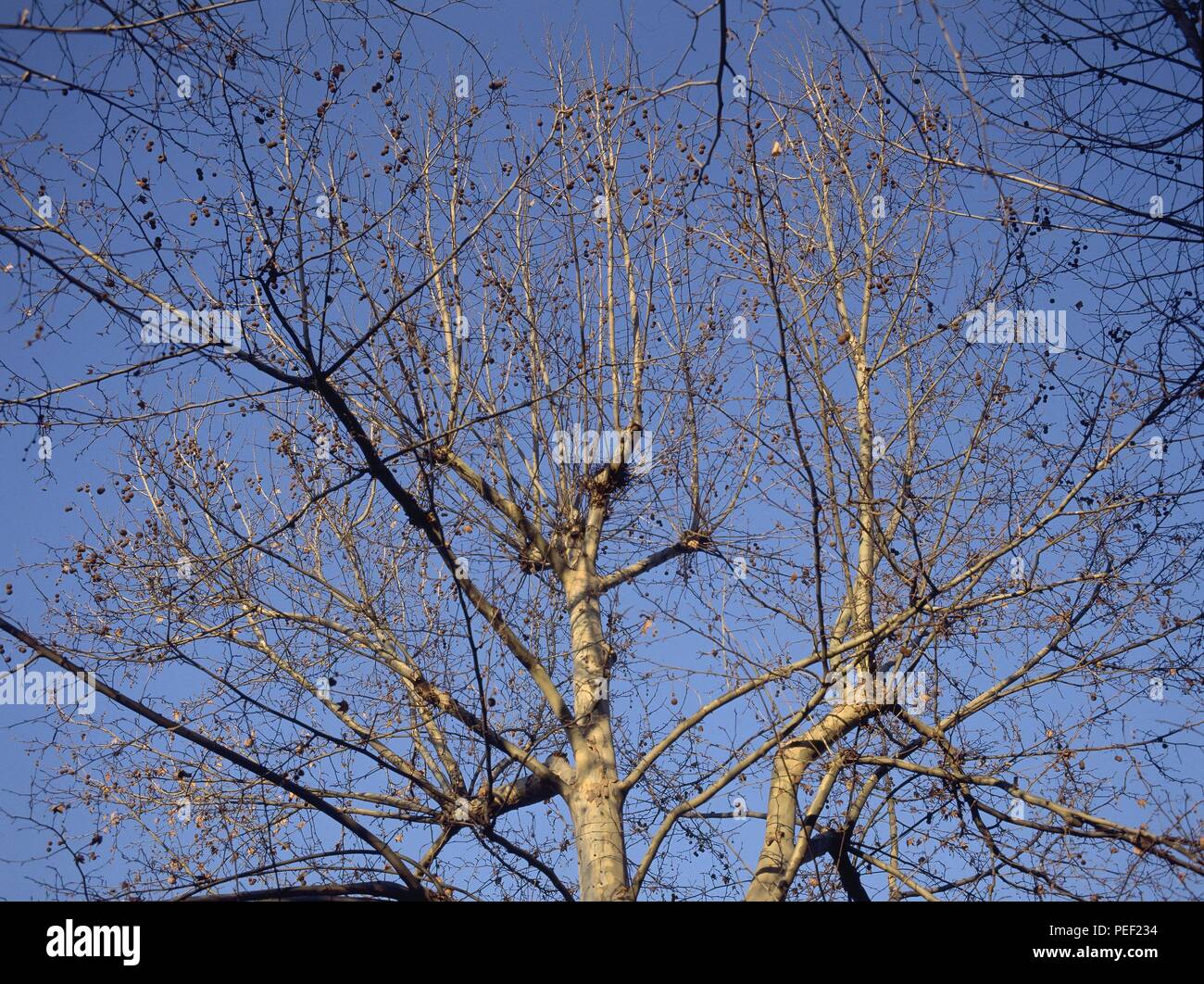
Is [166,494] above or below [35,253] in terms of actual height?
above

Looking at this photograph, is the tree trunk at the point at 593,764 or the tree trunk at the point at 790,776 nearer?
the tree trunk at the point at 593,764

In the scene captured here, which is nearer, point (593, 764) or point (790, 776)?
point (790, 776)

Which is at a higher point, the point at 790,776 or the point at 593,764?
the point at 593,764

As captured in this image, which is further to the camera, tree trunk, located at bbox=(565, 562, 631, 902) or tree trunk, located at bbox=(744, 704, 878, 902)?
tree trunk, located at bbox=(744, 704, 878, 902)

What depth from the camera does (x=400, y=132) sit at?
6.70 m
